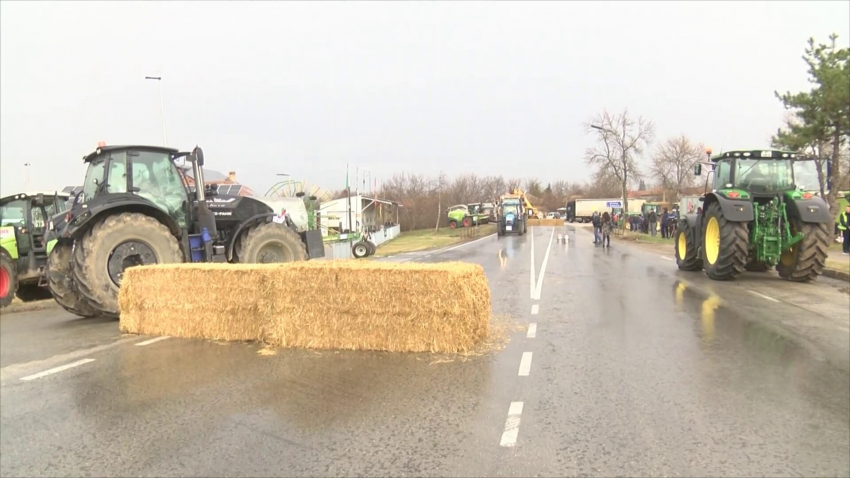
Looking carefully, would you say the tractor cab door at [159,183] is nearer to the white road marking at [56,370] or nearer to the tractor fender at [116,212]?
the tractor fender at [116,212]

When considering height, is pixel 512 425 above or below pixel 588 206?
below

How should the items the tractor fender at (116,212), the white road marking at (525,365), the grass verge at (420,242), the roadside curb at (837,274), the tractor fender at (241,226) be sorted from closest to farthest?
the white road marking at (525,365) < the tractor fender at (116,212) < the tractor fender at (241,226) < the roadside curb at (837,274) < the grass verge at (420,242)

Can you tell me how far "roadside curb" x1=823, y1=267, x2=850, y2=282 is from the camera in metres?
13.0

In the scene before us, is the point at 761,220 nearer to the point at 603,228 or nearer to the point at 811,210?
the point at 811,210

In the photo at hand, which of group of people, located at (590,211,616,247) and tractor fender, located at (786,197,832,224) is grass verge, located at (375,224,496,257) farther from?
tractor fender, located at (786,197,832,224)

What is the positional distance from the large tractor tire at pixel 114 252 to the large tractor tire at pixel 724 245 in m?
11.3

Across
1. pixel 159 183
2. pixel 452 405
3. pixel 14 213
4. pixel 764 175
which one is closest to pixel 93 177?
pixel 159 183

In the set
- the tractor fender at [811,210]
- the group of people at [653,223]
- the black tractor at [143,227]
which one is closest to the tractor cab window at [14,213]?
the black tractor at [143,227]

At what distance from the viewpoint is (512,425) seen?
13.6ft

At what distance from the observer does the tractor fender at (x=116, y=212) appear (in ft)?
25.9

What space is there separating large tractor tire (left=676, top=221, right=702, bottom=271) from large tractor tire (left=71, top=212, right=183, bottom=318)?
500 inches

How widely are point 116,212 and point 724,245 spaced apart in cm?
1219

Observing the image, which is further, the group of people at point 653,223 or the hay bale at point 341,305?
the group of people at point 653,223

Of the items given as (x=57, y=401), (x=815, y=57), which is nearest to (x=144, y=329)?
(x=57, y=401)
